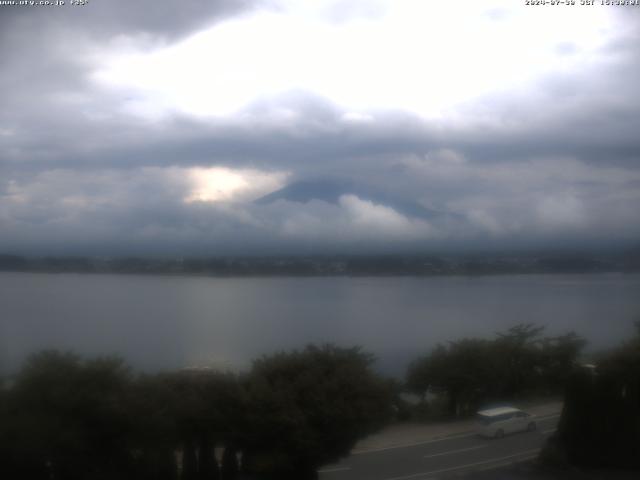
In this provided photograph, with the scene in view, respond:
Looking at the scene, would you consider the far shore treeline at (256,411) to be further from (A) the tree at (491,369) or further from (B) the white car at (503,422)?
(B) the white car at (503,422)

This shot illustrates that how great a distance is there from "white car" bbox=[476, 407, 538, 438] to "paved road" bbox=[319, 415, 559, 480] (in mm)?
122

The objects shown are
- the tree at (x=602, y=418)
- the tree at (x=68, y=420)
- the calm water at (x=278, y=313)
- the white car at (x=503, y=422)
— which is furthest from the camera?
the calm water at (x=278, y=313)

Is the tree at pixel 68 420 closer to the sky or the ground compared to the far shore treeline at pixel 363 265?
closer to the ground

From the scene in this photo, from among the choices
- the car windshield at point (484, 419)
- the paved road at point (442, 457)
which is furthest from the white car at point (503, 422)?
the paved road at point (442, 457)

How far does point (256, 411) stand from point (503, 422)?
4486 mm

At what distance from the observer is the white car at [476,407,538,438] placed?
1151cm

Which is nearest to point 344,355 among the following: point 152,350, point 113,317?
point 152,350

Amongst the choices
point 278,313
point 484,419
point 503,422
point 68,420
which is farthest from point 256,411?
point 278,313

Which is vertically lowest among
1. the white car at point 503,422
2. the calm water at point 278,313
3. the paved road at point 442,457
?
the paved road at point 442,457

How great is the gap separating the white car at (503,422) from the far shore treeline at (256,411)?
603mm

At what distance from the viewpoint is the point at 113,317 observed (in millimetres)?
14633

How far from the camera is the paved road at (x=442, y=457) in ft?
34.5

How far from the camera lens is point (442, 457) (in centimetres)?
1086

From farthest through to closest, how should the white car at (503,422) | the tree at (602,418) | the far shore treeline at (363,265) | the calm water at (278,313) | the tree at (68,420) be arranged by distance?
the far shore treeline at (363,265)
the calm water at (278,313)
the white car at (503,422)
the tree at (602,418)
the tree at (68,420)
